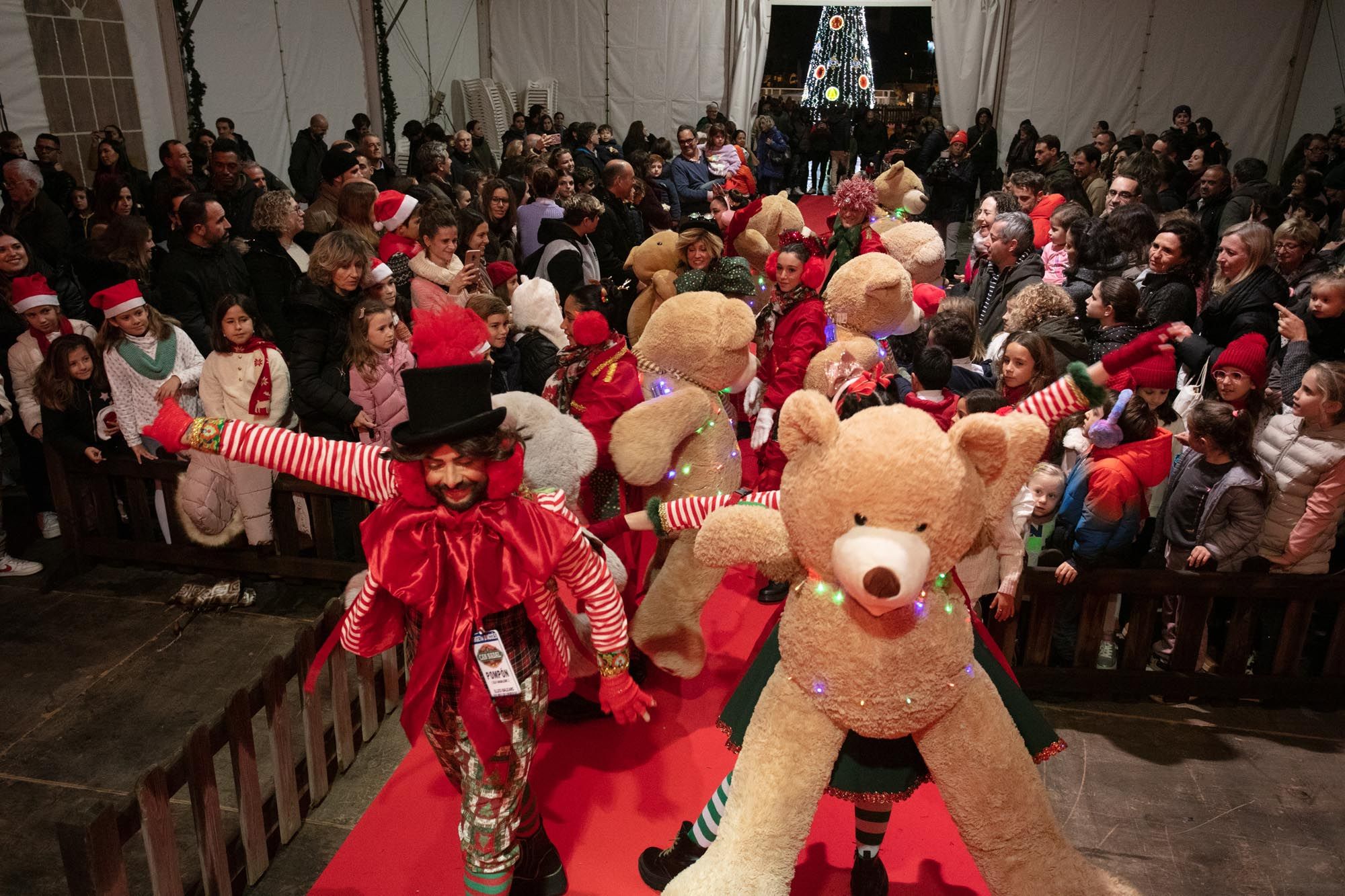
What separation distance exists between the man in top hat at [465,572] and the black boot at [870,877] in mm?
822

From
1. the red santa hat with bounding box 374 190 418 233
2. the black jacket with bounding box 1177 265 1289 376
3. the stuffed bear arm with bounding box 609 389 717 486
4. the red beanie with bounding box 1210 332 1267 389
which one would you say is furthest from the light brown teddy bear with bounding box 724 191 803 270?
the red beanie with bounding box 1210 332 1267 389

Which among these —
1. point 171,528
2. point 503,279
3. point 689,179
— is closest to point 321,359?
point 171,528

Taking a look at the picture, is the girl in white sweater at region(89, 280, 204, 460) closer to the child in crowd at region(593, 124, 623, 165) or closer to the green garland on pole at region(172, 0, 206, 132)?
the green garland on pole at region(172, 0, 206, 132)

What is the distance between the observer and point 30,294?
4.59m

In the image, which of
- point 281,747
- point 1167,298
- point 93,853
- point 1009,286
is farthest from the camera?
point 1009,286

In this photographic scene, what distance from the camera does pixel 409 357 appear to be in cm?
437

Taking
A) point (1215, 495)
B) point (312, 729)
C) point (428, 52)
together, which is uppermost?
point (428, 52)

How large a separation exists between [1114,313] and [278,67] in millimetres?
9610

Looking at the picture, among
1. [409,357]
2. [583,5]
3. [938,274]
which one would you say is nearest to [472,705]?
[409,357]

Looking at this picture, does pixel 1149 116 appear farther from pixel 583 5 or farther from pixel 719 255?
pixel 719 255

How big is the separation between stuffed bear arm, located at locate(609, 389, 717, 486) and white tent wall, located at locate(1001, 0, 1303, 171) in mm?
12858

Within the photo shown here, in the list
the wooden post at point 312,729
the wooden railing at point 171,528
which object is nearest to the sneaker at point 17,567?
the wooden railing at point 171,528

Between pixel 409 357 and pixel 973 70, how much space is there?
1272 centimetres

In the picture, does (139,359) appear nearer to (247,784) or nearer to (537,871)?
(247,784)
